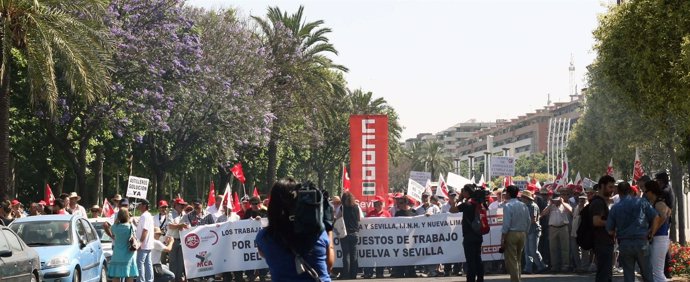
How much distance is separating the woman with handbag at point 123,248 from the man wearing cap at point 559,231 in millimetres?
8968

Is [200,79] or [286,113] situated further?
[286,113]

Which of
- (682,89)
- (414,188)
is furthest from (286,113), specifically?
(682,89)

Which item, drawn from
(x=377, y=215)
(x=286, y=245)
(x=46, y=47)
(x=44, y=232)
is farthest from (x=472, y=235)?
(x=46, y=47)

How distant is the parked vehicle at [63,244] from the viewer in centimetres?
1769

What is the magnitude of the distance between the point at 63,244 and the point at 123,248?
1.71 metres

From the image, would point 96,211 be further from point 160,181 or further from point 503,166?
point 160,181

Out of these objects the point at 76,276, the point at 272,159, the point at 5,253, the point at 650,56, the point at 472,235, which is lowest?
the point at 76,276

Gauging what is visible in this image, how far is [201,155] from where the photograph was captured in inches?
2251

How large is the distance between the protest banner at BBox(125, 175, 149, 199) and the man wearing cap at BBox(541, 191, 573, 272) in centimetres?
1003

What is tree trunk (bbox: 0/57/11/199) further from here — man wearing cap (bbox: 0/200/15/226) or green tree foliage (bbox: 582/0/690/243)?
green tree foliage (bbox: 582/0/690/243)

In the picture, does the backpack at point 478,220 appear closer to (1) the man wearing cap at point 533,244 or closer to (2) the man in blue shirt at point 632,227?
(2) the man in blue shirt at point 632,227

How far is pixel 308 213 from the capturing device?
316 inches

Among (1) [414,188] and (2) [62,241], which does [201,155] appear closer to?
(1) [414,188]

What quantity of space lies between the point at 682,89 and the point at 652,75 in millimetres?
2092
